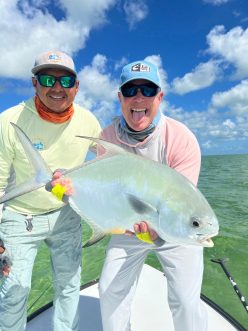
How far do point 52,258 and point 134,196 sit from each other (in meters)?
1.16

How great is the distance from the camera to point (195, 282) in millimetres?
2346

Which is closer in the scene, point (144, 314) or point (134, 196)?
point (134, 196)

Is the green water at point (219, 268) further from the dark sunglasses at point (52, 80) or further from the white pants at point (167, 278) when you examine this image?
the dark sunglasses at point (52, 80)

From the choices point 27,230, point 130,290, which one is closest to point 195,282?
point 130,290

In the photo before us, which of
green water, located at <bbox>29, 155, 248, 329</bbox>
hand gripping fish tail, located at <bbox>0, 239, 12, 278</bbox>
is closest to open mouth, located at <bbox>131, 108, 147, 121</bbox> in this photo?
hand gripping fish tail, located at <bbox>0, 239, 12, 278</bbox>

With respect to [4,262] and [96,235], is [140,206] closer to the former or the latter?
[96,235]

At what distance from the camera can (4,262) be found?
8.06 ft

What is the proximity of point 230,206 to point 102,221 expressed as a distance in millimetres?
9886

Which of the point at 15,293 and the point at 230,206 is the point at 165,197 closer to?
the point at 15,293

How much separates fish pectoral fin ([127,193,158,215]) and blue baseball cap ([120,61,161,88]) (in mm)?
773

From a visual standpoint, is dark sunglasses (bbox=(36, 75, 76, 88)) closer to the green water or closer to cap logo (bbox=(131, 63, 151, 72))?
cap logo (bbox=(131, 63, 151, 72))

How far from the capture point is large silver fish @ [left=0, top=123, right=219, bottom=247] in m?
1.89

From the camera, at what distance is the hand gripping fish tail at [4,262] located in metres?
2.45

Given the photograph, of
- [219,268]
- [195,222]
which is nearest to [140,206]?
[195,222]
